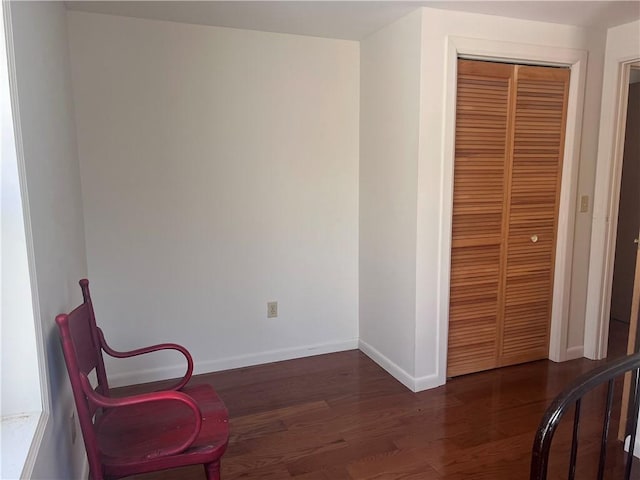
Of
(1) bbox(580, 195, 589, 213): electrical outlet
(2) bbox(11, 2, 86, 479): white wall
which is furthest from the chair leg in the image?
(1) bbox(580, 195, 589, 213): electrical outlet

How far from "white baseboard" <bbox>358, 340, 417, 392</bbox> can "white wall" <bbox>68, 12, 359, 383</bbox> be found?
22 centimetres

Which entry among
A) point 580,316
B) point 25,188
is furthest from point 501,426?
point 25,188

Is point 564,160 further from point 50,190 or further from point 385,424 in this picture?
point 50,190

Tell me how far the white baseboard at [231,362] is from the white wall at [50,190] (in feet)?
2.71

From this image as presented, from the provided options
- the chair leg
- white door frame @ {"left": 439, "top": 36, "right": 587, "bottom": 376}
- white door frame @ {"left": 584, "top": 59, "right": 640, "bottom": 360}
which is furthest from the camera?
white door frame @ {"left": 584, "top": 59, "right": 640, "bottom": 360}

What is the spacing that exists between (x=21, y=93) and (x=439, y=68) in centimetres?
200

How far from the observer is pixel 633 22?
281 cm

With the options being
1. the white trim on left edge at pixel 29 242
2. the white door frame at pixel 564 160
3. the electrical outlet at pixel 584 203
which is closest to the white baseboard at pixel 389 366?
the white door frame at pixel 564 160

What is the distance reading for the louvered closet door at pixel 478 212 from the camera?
2703mm

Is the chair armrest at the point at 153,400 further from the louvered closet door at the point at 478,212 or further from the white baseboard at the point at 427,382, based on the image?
the louvered closet door at the point at 478,212

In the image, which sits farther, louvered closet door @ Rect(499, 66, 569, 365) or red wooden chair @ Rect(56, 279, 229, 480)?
louvered closet door @ Rect(499, 66, 569, 365)

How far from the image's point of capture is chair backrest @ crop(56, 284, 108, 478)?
1431 mm

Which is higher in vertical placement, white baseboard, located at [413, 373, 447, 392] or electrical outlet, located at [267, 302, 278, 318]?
electrical outlet, located at [267, 302, 278, 318]

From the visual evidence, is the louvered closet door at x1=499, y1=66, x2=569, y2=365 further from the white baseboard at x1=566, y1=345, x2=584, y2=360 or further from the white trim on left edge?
the white trim on left edge
